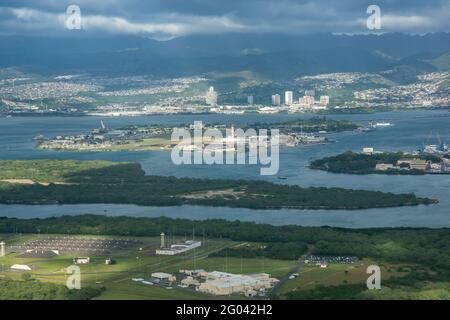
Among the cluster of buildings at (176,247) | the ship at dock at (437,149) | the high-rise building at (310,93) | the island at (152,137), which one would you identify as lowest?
the cluster of buildings at (176,247)

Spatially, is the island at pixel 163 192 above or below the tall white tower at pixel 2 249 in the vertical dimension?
above

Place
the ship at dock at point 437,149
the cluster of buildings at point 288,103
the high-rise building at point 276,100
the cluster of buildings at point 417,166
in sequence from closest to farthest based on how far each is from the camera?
the cluster of buildings at point 417,166
the ship at dock at point 437,149
the cluster of buildings at point 288,103
the high-rise building at point 276,100

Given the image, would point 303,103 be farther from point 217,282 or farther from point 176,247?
point 217,282

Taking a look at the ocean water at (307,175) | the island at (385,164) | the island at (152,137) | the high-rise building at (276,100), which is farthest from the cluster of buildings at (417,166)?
the high-rise building at (276,100)

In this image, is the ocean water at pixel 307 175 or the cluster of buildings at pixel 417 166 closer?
the ocean water at pixel 307 175

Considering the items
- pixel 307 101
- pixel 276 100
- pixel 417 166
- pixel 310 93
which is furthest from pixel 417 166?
pixel 310 93

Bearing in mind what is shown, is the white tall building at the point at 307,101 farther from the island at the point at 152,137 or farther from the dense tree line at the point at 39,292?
the dense tree line at the point at 39,292

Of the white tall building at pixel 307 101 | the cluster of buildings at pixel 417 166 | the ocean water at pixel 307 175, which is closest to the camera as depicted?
the ocean water at pixel 307 175
